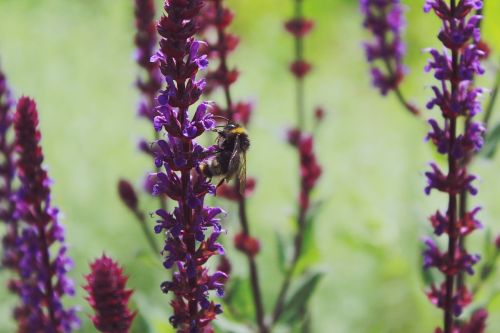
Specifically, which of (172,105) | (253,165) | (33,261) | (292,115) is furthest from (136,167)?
(172,105)

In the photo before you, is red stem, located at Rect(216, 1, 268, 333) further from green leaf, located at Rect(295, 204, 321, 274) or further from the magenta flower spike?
green leaf, located at Rect(295, 204, 321, 274)

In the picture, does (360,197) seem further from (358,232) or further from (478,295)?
(478,295)

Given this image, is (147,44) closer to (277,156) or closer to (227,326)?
(227,326)

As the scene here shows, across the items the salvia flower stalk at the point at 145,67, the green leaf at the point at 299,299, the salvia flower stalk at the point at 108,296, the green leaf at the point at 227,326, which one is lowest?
the salvia flower stalk at the point at 108,296

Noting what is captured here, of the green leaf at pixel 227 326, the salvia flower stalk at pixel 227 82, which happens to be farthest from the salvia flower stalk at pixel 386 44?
the green leaf at pixel 227 326

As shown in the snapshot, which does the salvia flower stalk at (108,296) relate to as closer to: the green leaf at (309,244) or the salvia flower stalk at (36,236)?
the salvia flower stalk at (36,236)

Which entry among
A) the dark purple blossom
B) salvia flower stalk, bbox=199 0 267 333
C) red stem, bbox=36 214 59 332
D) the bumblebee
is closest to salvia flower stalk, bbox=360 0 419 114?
the dark purple blossom

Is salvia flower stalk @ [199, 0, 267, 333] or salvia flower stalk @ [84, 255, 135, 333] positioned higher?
salvia flower stalk @ [199, 0, 267, 333]
